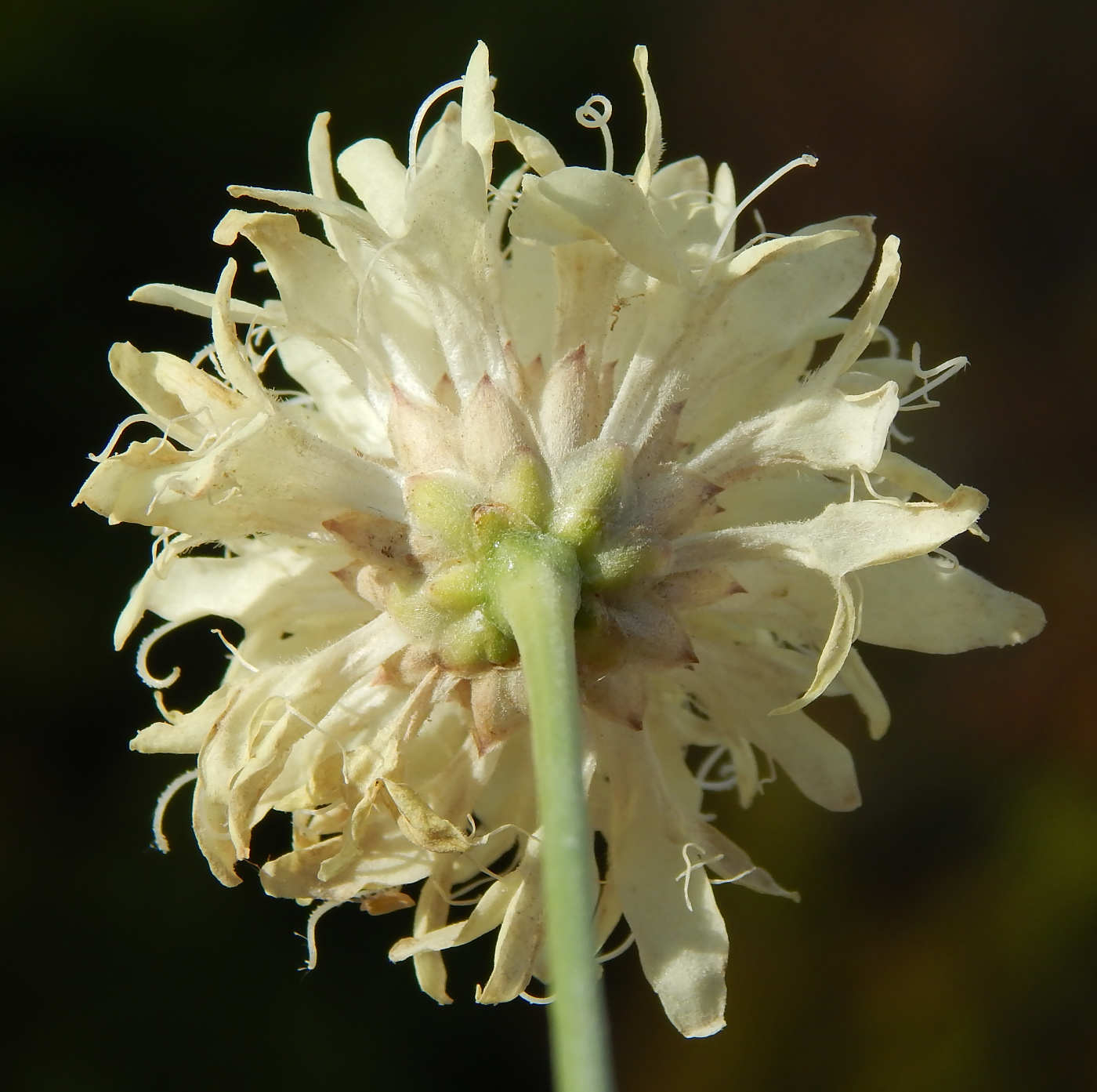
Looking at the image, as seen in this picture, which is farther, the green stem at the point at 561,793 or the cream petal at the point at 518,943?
the cream petal at the point at 518,943

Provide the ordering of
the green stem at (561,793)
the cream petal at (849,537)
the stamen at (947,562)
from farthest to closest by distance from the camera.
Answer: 1. the stamen at (947,562)
2. the cream petal at (849,537)
3. the green stem at (561,793)

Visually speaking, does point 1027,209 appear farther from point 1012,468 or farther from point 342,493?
point 342,493

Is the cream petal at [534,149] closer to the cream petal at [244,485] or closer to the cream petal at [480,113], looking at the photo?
the cream petal at [480,113]

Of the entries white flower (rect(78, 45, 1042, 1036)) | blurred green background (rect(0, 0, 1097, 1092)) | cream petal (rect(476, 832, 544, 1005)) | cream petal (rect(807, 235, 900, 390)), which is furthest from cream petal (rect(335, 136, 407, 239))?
blurred green background (rect(0, 0, 1097, 1092))

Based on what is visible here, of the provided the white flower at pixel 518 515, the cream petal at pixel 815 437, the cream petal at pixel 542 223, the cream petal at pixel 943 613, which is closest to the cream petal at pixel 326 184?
the white flower at pixel 518 515

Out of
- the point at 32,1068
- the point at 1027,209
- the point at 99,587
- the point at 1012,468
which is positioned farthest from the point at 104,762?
the point at 1027,209

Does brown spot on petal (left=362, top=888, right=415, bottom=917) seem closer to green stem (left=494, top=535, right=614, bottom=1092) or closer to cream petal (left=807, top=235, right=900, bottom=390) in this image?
green stem (left=494, top=535, right=614, bottom=1092)
